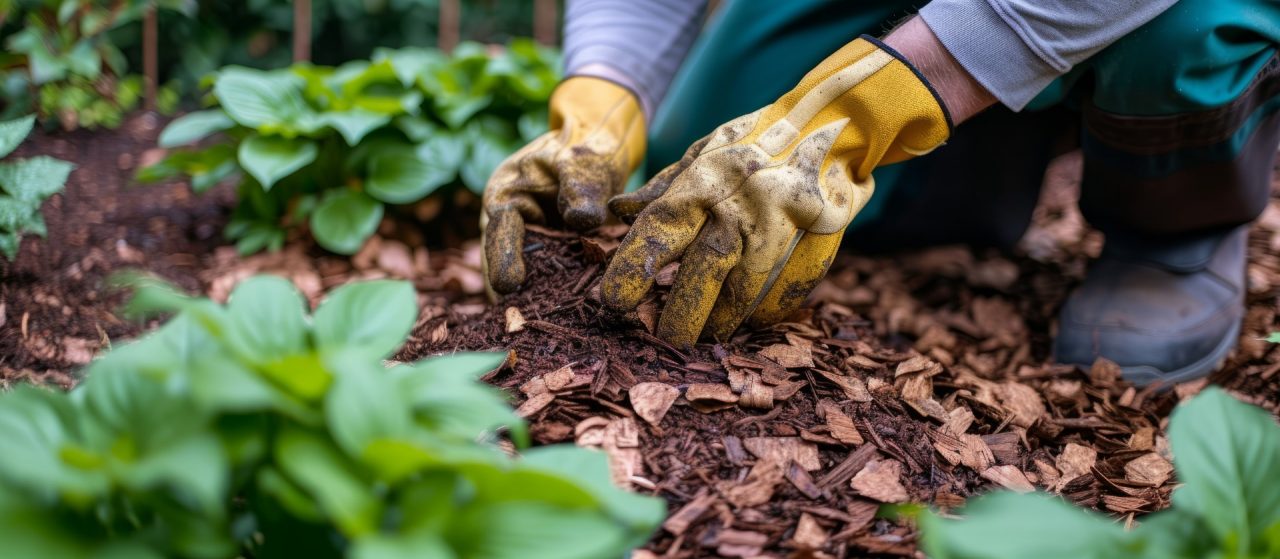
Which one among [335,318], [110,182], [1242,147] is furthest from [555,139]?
[110,182]

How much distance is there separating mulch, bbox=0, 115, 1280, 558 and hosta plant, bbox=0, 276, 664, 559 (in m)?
0.35

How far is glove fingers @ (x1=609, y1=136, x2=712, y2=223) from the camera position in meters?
1.59

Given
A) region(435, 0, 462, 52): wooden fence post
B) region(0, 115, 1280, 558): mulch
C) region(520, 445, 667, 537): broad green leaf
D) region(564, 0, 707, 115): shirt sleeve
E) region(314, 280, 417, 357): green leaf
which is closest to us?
region(520, 445, 667, 537): broad green leaf

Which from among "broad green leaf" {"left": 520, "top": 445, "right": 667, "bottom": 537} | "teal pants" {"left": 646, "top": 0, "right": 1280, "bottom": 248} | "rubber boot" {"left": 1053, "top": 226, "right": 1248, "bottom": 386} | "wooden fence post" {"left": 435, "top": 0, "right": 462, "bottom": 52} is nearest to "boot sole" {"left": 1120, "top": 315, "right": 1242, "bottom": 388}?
"rubber boot" {"left": 1053, "top": 226, "right": 1248, "bottom": 386}

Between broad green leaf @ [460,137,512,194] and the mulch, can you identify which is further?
broad green leaf @ [460,137,512,194]

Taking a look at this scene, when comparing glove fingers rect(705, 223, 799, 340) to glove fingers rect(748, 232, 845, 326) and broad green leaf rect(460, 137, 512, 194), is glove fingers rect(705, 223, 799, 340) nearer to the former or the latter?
glove fingers rect(748, 232, 845, 326)

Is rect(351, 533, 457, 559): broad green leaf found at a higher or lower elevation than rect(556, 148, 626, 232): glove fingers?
higher

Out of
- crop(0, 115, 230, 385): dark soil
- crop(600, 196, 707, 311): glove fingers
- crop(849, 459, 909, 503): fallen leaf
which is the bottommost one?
crop(0, 115, 230, 385): dark soil

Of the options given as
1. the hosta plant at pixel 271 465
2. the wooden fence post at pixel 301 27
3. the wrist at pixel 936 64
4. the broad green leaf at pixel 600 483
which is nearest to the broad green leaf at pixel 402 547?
the hosta plant at pixel 271 465

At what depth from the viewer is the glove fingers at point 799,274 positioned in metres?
1.55

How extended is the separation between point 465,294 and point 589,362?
83 cm

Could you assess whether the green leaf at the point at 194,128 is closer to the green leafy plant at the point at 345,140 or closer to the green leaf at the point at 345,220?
the green leafy plant at the point at 345,140

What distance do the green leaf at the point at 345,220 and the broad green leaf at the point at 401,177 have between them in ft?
0.15

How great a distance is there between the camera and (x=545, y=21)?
4.76 metres
